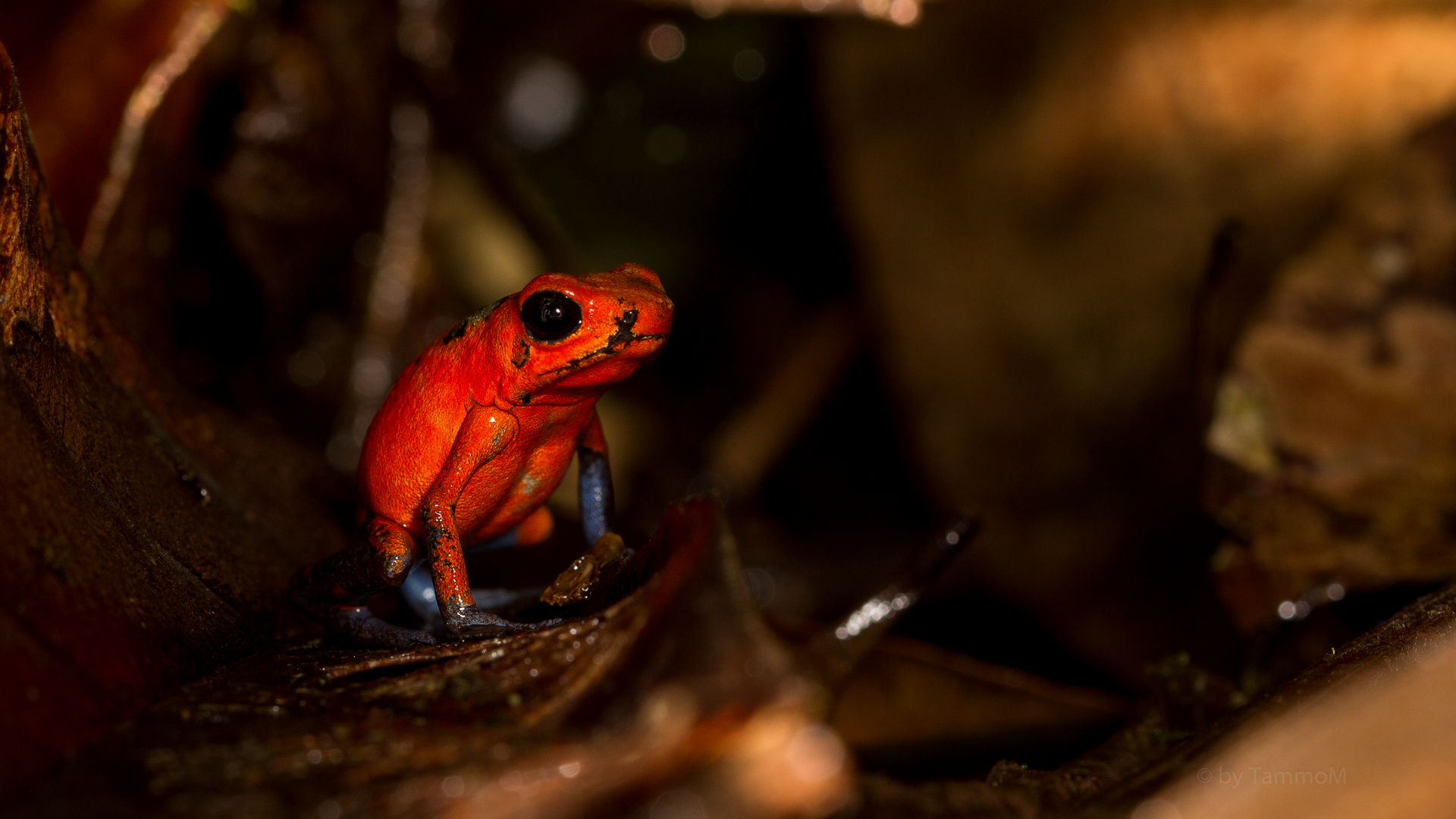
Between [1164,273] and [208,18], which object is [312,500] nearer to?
[208,18]

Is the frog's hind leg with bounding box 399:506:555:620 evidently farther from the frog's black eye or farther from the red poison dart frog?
the frog's black eye

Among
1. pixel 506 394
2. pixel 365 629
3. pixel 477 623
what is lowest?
pixel 477 623

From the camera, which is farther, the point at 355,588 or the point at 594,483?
the point at 594,483

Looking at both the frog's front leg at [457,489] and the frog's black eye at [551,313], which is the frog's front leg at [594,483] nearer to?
the frog's front leg at [457,489]

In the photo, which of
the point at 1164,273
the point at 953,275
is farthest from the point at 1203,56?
the point at 953,275

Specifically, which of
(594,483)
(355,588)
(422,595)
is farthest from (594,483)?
(355,588)

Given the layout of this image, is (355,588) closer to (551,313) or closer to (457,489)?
(457,489)

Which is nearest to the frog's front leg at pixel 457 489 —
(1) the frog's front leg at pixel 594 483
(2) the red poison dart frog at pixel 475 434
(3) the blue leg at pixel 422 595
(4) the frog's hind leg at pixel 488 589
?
(2) the red poison dart frog at pixel 475 434
